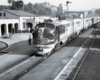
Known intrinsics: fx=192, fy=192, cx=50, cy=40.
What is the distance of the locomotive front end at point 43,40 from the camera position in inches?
749

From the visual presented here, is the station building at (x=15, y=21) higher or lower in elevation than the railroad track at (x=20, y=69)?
higher

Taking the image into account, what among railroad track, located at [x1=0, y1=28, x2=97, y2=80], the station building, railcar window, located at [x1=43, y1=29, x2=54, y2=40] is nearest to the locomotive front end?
railcar window, located at [x1=43, y1=29, x2=54, y2=40]

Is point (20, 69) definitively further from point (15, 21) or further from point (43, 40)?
point (15, 21)

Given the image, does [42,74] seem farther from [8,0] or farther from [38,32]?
[8,0]

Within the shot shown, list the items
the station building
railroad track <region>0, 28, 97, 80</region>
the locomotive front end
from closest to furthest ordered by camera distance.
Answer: railroad track <region>0, 28, 97, 80</region>
the locomotive front end
the station building

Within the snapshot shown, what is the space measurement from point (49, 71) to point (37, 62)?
2.92 m

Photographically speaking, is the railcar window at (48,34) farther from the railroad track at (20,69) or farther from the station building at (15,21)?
the station building at (15,21)

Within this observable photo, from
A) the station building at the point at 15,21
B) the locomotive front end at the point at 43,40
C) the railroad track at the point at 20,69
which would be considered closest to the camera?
the railroad track at the point at 20,69

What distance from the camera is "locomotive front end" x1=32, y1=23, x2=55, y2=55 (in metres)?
19.0

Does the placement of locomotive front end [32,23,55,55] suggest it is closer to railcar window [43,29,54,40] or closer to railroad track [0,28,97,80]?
railcar window [43,29,54,40]

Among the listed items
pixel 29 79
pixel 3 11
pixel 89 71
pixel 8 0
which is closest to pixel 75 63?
pixel 89 71

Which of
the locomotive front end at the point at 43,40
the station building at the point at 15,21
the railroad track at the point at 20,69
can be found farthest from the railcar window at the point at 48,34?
the station building at the point at 15,21

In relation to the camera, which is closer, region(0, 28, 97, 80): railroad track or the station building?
region(0, 28, 97, 80): railroad track

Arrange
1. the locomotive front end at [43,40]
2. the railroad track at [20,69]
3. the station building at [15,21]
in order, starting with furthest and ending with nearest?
1. the station building at [15,21]
2. the locomotive front end at [43,40]
3. the railroad track at [20,69]
